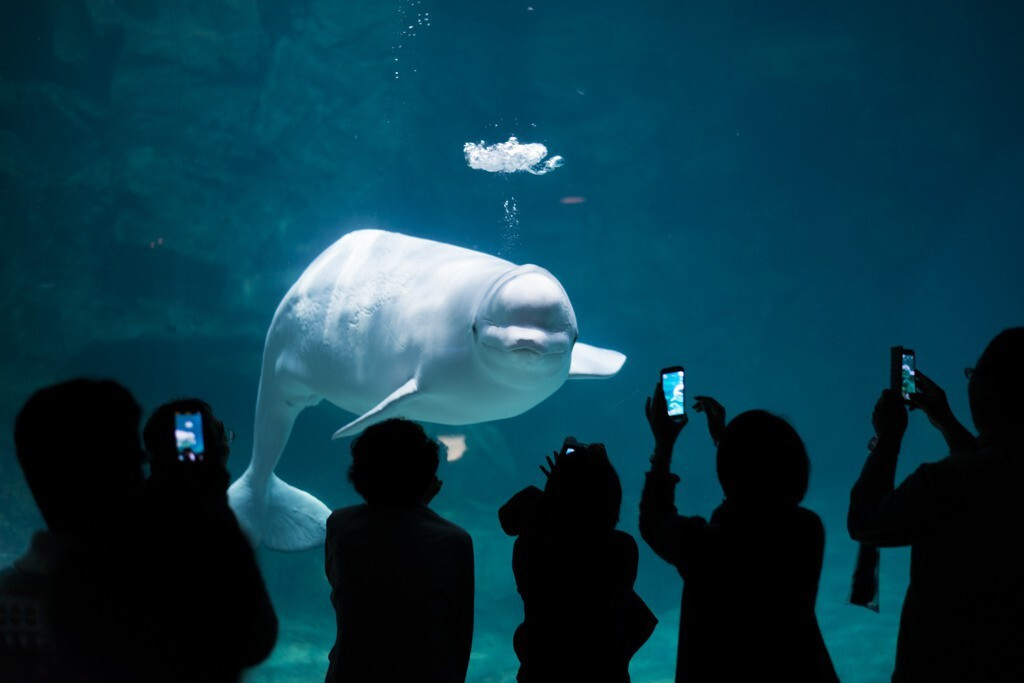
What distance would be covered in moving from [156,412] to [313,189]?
569 inches

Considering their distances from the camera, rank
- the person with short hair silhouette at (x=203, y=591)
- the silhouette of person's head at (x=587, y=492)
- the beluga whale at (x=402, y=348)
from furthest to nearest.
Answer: the beluga whale at (x=402, y=348)
the silhouette of person's head at (x=587, y=492)
the person with short hair silhouette at (x=203, y=591)

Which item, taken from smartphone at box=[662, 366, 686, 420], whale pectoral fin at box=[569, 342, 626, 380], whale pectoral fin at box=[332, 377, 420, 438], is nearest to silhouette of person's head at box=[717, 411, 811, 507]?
smartphone at box=[662, 366, 686, 420]

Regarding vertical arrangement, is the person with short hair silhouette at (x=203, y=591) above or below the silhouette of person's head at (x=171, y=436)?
below

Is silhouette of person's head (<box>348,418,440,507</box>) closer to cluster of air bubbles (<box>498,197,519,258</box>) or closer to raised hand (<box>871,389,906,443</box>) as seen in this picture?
raised hand (<box>871,389,906,443</box>)

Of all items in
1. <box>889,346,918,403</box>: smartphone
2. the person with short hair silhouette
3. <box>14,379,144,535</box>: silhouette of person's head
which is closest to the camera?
the person with short hair silhouette

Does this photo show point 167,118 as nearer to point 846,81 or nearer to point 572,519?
point 572,519

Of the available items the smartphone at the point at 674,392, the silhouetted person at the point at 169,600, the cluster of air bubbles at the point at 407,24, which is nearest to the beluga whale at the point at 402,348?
the smartphone at the point at 674,392

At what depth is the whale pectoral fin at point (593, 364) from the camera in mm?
6762

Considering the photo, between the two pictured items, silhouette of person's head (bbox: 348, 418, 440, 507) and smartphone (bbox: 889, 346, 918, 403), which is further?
smartphone (bbox: 889, 346, 918, 403)

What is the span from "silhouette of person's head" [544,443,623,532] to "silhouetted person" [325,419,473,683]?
0.41m

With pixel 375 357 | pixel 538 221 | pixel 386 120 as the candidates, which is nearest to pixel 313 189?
pixel 386 120

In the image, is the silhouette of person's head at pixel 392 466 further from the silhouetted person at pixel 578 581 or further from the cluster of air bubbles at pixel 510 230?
the cluster of air bubbles at pixel 510 230

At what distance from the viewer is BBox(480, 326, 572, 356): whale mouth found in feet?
17.4

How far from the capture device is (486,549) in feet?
46.1
